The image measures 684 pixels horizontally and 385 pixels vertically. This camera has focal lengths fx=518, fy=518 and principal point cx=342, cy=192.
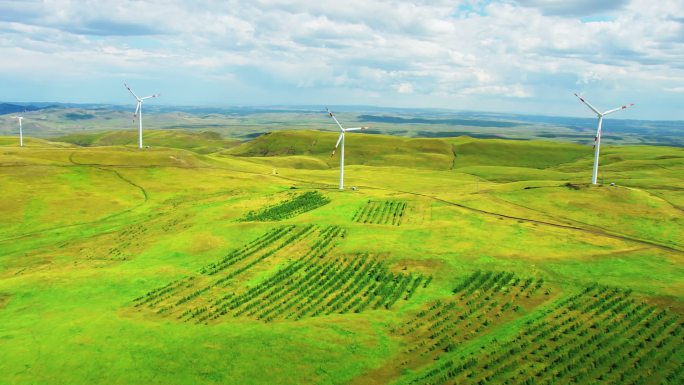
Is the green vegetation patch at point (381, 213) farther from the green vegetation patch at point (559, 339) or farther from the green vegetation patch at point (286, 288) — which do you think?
the green vegetation patch at point (559, 339)

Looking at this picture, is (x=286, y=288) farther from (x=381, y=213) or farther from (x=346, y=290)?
(x=381, y=213)

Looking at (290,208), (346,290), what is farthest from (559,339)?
(290,208)

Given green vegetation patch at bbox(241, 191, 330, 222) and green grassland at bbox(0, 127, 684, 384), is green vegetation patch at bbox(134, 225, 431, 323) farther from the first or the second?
green vegetation patch at bbox(241, 191, 330, 222)

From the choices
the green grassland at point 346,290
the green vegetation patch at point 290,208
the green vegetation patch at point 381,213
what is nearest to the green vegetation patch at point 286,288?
the green grassland at point 346,290

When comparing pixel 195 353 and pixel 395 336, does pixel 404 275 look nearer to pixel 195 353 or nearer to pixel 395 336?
pixel 395 336

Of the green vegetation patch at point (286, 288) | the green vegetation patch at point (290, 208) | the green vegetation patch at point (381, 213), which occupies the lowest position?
the green vegetation patch at point (286, 288)
